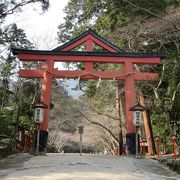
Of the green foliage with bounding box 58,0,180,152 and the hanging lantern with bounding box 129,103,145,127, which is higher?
the green foliage with bounding box 58,0,180,152

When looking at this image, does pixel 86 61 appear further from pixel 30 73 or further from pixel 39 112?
pixel 39 112

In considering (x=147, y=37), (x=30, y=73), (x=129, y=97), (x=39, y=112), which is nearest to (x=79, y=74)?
(x=30, y=73)

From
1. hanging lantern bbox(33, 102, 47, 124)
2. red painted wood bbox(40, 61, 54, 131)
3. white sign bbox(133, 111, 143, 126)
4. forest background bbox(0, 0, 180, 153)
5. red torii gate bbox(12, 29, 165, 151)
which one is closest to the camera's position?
white sign bbox(133, 111, 143, 126)

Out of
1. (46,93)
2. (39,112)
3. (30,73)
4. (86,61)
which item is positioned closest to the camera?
(39,112)

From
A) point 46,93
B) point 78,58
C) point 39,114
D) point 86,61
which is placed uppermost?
point 78,58

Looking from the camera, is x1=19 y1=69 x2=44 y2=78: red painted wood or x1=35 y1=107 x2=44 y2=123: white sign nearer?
x1=35 y1=107 x2=44 y2=123: white sign

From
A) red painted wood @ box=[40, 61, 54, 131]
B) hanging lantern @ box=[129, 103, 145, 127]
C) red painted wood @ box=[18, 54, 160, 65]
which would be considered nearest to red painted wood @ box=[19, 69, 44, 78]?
red painted wood @ box=[40, 61, 54, 131]

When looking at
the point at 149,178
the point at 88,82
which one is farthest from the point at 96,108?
the point at 149,178

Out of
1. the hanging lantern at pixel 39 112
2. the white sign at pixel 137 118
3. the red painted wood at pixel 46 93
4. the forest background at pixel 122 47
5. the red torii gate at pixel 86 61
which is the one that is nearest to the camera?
the white sign at pixel 137 118

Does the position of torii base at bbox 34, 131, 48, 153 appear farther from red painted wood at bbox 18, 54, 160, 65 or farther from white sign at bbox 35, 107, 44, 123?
red painted wood at bbox 18, 54, 160, 65

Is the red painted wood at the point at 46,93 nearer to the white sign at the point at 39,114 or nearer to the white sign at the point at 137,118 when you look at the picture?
the white sign at the point at 39,114

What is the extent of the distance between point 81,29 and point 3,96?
6.95m

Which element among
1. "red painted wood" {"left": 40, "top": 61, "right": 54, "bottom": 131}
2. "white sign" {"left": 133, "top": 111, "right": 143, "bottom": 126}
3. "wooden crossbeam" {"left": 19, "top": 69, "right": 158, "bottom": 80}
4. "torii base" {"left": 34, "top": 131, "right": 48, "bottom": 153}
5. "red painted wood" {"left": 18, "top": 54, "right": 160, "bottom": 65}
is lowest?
"torii base" {"left": 34, "top": 131, "right": 48, "bottom": 153}

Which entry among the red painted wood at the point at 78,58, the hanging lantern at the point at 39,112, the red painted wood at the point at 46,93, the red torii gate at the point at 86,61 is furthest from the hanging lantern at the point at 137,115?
the hanging lantern at the point at 39,112
